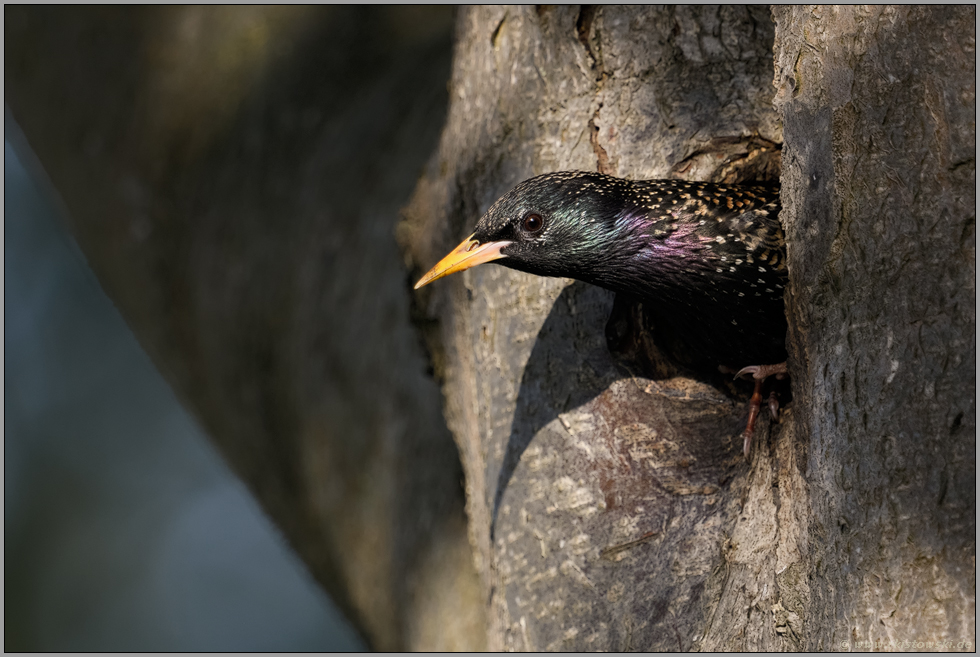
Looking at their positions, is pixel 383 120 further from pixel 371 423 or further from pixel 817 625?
pixel 817 625

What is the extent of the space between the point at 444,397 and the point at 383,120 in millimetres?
1227

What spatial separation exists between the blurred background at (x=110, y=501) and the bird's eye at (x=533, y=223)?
23.5 ft

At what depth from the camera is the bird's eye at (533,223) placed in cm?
207

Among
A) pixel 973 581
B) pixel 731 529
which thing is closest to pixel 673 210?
pixel 731 529

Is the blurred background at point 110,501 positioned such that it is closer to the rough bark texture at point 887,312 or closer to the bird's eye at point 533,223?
the bird's eye at point 533,223

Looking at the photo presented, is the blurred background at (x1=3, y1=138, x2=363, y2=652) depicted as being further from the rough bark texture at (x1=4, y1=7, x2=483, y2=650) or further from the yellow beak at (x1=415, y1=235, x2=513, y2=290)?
the yellow beak at (x1=415, y1=235, x2=513, y2=290)

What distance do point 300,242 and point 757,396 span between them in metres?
2.09

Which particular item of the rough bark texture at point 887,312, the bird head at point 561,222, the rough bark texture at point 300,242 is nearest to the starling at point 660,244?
the bird head at point 561,222

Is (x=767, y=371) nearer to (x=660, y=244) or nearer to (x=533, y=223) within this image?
(x=660, y=244)

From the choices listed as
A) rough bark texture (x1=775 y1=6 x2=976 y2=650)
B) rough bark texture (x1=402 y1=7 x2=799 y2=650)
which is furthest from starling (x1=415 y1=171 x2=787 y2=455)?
rough bark texture (x1=775 y1=6 x2=976 y2=650)

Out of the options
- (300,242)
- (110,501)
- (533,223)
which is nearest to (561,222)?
(533,223)

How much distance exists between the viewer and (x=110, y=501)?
912cm

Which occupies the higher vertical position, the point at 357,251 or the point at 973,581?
the point at 357,251

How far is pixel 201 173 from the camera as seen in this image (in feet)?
11.7
